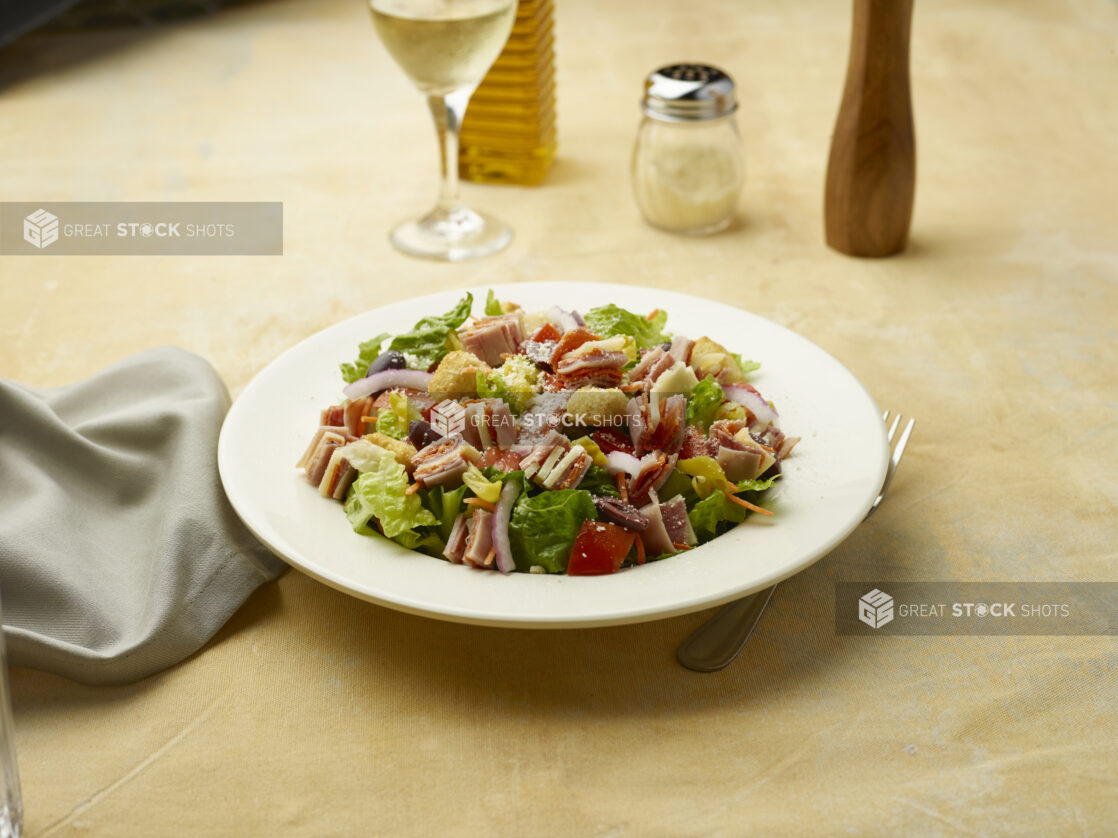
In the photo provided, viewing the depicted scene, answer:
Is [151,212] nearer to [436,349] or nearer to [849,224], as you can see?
[436,349]

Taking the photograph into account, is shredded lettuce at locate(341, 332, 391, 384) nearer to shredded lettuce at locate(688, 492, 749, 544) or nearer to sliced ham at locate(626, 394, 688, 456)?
sliced ham at locate(626, 394, 688, 456)

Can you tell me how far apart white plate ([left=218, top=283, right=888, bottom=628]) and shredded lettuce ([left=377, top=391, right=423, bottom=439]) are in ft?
0.37

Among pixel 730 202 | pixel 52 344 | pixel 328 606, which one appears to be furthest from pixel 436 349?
pixel 730 202

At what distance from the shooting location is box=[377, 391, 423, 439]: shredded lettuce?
4.42ft

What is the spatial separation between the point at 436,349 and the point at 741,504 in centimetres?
48

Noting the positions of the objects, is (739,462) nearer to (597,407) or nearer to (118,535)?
(597,407)

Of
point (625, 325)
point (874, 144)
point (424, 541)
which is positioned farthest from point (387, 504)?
point (874, 144)

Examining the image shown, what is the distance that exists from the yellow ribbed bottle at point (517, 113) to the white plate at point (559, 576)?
0.93 metres

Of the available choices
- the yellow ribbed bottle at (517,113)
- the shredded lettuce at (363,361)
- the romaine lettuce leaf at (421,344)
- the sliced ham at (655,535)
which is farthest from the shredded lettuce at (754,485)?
the yellow ribbed bottle at (517,113)

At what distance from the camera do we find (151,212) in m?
2.46

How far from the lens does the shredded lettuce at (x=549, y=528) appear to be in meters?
1.18

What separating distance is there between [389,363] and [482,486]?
0.31 meters

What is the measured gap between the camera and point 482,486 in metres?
1.21

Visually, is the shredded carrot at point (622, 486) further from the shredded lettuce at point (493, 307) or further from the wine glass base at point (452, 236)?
the wine glass base at point (452, 236)
